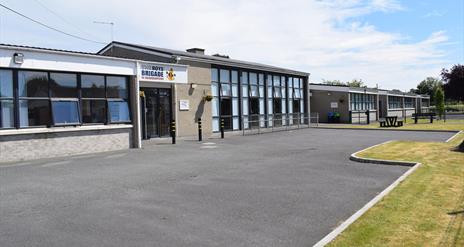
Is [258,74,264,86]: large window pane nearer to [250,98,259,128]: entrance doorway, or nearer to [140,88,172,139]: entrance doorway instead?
[250,98,259,128]: entrance doorway

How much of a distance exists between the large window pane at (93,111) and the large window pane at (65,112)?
369 mm

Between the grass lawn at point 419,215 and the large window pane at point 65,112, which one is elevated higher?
the large window pane at point 65,112

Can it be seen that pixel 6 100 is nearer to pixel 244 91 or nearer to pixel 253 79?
pixel 244 91

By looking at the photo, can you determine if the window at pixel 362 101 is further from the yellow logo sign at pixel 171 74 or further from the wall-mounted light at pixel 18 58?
the wall-mounted light at pixel 18 58

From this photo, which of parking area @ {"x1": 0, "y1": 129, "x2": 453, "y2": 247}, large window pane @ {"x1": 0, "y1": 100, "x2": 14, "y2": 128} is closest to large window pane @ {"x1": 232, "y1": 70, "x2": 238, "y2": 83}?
parking area @ {"x1": 0, "y1": 129, "x2": 453, "y2": 247}

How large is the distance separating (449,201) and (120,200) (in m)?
6.01

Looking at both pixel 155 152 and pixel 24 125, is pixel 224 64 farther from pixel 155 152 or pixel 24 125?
pixel 24 125

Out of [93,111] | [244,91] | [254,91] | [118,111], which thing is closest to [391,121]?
[254,91]

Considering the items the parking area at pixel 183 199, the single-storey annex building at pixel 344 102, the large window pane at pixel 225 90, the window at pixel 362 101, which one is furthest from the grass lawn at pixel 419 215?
the window at pixel 362 101

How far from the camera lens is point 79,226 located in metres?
6.00

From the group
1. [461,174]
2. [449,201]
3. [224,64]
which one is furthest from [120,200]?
[224,64]

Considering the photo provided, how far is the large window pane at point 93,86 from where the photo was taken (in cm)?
1602

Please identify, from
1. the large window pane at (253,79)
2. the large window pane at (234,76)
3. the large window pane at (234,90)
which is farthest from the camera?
the large window pane at (253,79)

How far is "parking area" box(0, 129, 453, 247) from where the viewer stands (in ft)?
18.3
